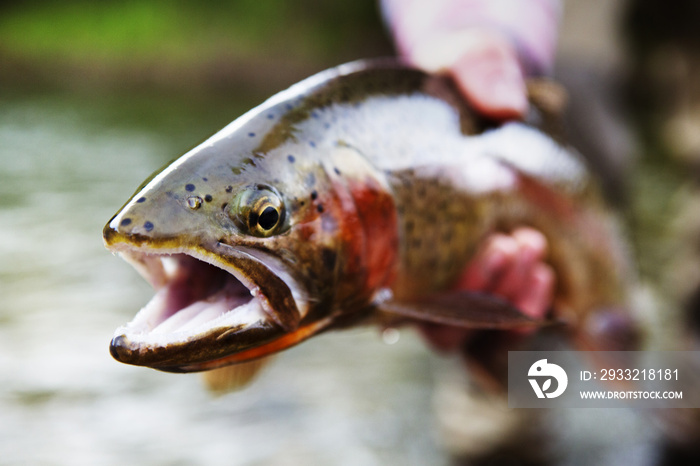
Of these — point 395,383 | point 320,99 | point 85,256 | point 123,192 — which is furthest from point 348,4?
point 320,99

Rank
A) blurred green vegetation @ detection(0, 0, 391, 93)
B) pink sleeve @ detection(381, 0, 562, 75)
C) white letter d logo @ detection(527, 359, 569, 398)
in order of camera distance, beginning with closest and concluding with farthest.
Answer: pink sleeve @ detection(381, 0, 562, 75)
white letter d logo @ detection(527, 359, 569, 398)
blurred green vegetation @ detection(0, 0, 391, 93)

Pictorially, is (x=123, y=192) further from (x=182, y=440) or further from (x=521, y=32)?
(x=521, y=32)

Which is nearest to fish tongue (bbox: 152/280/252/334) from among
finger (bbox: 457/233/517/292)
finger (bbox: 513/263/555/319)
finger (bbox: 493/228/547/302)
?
finger (bbox: 457/233/517/292)

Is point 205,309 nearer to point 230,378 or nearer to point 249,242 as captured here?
point 249,242

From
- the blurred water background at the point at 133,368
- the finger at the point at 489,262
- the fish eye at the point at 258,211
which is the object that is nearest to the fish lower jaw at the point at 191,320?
the fish eye at the point at 258,211

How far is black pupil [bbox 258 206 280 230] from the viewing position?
3.79ft

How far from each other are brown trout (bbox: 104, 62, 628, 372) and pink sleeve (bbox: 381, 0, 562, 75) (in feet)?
1.38

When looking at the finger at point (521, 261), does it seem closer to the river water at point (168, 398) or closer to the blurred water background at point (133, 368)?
the river water at point (168, 398)

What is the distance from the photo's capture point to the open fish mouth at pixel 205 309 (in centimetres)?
103

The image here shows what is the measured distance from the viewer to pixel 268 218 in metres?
1.17

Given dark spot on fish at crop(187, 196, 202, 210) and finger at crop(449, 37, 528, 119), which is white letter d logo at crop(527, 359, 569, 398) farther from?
dark spot on fish at crop(187, 196, 202, 210)

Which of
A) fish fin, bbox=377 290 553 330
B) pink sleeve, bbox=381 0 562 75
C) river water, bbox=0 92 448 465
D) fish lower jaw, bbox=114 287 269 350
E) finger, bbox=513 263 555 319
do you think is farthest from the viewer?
→ river water, bbox=0 92 448 465

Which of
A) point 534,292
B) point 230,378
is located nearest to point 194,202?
point 230,378

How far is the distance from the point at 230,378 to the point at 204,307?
457 millimetres
